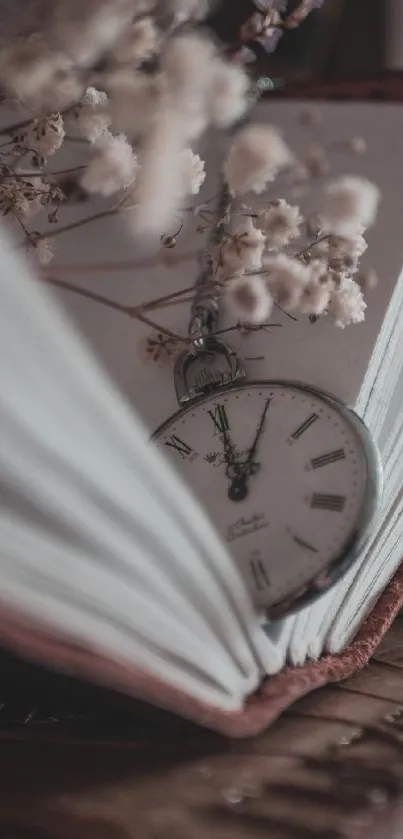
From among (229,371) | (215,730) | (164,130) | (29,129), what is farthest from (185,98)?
(215,730)

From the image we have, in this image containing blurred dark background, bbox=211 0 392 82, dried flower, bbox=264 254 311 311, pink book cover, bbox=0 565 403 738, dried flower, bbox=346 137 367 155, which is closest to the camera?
pink book cover, bbox=0 565 403 738

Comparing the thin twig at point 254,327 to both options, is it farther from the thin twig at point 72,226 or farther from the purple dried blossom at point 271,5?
the purple dried blossom at point 271,5

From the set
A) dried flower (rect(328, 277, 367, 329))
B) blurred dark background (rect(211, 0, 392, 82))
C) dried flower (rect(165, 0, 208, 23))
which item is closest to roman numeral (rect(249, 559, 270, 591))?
dried flower (rect(328, 277, 367, 329))

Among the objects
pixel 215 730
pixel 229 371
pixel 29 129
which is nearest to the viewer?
pixel 215 730

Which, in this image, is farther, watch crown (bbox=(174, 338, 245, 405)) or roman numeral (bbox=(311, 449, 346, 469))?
watch crown (bbox=(174, 338, 245, 405))

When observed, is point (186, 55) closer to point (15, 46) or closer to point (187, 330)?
point (15, 46)

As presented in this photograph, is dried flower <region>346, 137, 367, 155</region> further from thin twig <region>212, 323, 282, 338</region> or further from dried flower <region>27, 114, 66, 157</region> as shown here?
dried flower <region>27, 114, 66, 157</region>

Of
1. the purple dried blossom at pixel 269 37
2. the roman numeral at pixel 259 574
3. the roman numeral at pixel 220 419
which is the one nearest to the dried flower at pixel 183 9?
the purple dried blossom at pixel 269 37
